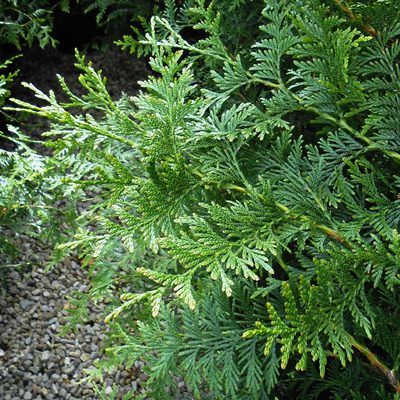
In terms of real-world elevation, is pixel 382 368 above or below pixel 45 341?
above

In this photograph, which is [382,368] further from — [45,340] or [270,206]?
[45,340]

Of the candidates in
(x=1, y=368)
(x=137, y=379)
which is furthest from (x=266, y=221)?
(x=1, y=368)

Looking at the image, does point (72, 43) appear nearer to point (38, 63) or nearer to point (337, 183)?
point (38, 63)

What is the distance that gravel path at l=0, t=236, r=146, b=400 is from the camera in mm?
2990

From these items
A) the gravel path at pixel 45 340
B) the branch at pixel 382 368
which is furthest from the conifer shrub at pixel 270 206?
the gravel path at pixel 45 340

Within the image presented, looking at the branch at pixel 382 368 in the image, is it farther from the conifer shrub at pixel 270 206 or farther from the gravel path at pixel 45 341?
the gravel path at pixel 45 341

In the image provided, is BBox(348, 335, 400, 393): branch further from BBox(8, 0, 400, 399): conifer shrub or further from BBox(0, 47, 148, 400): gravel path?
BBox(0, 47, 148, 400): gravel path

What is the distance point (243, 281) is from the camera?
198cm

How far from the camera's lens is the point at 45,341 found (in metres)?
3.18

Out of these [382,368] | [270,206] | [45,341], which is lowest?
[45,341]

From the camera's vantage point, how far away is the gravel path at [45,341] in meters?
2.99

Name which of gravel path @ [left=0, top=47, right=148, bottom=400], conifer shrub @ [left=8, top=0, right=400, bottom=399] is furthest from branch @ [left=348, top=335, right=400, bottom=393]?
gravel path @ [left=0, top=47, right=148, bottom=400]

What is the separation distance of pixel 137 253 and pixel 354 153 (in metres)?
1.05

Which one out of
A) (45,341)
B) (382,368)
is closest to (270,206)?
(382,368)
